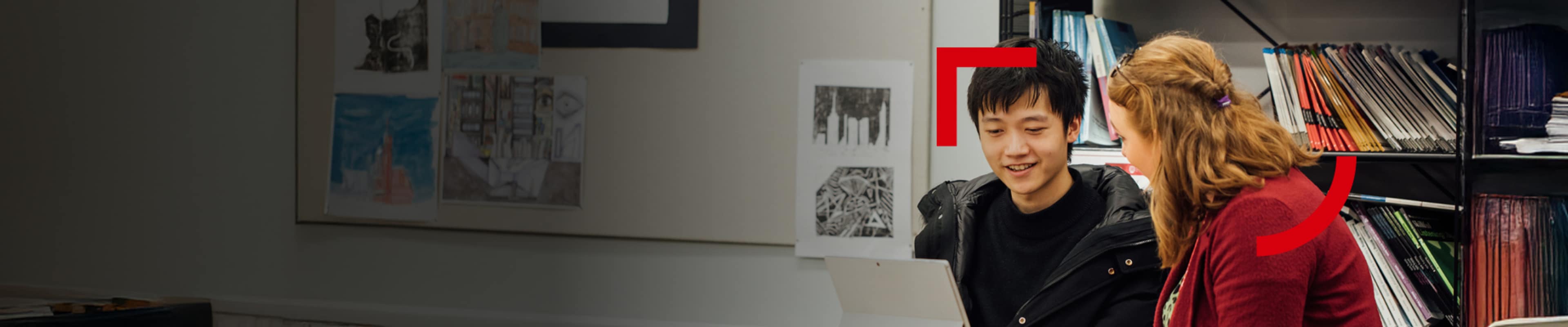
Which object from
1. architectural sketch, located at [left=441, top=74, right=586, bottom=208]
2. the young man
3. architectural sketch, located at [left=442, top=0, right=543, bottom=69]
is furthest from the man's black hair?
architectural sketch, located at [left=442, top=0, right=543, bottom=69]

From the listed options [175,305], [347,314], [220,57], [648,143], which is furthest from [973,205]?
[220,57]

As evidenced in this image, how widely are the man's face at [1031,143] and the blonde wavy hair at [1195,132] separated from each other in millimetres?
436

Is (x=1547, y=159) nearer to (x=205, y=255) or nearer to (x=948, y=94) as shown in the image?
(x=948, y=94)

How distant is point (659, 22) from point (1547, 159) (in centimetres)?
196

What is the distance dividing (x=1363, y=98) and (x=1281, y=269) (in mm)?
886

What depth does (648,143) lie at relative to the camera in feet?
7.77

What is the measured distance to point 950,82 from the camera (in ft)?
6.78

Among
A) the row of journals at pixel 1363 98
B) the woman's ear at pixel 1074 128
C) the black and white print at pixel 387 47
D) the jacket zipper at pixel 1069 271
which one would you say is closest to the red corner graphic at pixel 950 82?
the woman's ear at pixel 1074 128

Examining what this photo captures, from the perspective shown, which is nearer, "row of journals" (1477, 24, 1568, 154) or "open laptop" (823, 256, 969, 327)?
"open laptop" (823, 256, 969, 327)

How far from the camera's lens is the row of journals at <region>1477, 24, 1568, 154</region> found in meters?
1.68

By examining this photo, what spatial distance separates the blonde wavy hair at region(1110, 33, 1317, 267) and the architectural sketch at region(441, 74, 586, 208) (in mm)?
1569

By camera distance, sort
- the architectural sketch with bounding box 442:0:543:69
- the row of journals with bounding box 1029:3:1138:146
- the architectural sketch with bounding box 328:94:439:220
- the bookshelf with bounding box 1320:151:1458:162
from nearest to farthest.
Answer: the bookshelf with bounding box 1320:151:1458:162 → the row of journals with bounding box 1029:3:1138:146 → the architectural sketch with bounding box 442:0:543:69 → the architectural sketch with bounding box 328:94:439:220

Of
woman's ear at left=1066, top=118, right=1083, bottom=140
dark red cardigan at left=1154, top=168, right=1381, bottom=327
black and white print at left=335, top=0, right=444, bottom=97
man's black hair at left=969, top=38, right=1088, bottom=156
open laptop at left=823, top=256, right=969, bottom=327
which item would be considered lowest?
open laptop at left=823, top=256, right=969, bottom=327

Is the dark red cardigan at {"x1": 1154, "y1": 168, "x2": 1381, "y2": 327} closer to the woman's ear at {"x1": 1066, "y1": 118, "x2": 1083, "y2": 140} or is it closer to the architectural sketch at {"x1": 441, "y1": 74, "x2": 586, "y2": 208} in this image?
the woman's ear at {"x1": 1066, "y1": 118, "x2": 1083, "y2": 140}
